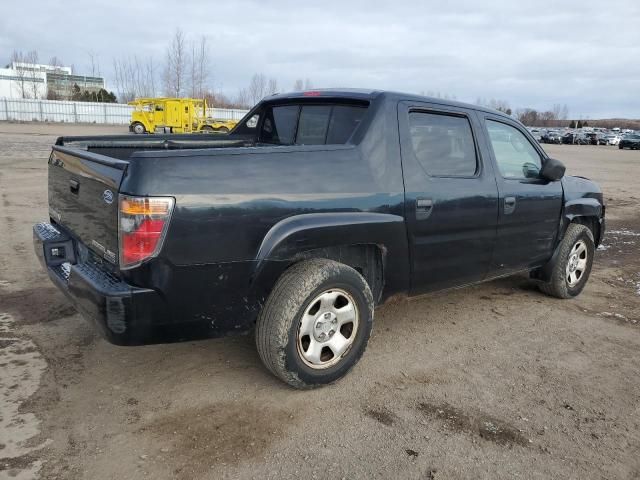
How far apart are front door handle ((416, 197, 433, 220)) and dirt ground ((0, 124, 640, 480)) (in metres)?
1.07

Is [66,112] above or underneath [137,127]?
above

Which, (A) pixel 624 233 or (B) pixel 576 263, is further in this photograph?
(A) pixel 624 233

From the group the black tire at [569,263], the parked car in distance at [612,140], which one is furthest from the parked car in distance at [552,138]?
the black tire at [569,263]

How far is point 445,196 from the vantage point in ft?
12.4

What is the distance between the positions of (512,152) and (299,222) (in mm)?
2465

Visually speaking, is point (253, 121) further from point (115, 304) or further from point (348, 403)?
point (348, 403)

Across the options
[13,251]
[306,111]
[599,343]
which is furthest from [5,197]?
[599,343]

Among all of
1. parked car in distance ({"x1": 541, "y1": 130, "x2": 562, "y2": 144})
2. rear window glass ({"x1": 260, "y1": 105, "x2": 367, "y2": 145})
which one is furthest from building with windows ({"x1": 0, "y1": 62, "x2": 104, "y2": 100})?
rear window glass ({"x1": 260, "y1": 105, "x2": 367, "y2": 145})

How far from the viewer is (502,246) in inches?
172

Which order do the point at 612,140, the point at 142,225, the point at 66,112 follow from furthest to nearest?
the point at 612,140 → the point at 66,112 → the point at 142,225

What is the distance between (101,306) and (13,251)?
4.25 meters

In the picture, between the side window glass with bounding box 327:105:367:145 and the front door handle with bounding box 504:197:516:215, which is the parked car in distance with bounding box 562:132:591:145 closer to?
the front door handle with bounding box 504:197:516:215

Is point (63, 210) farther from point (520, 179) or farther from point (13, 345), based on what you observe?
point (520, 179)

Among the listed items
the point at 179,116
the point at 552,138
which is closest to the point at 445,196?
the point at 179,116
